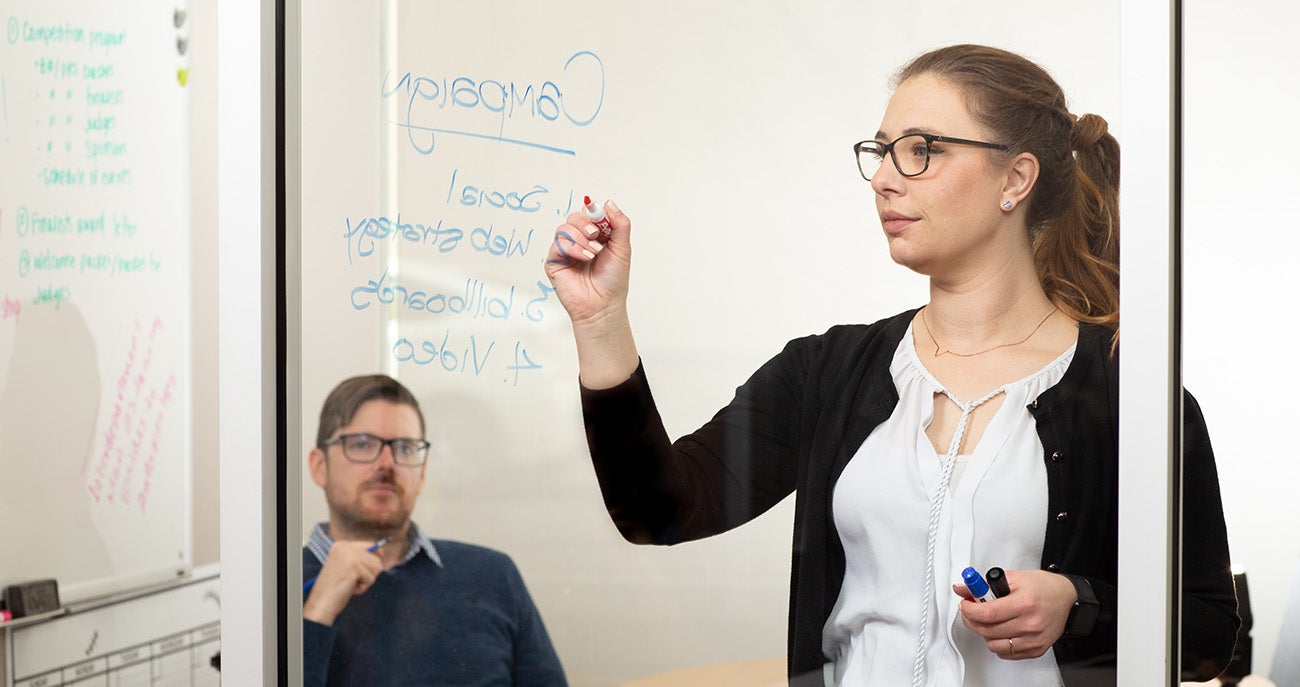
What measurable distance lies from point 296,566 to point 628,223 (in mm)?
557

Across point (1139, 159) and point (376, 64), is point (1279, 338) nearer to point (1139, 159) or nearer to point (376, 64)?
point (1139, 159)

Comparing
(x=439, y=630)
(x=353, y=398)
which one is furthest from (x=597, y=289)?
(x=439, y=630)

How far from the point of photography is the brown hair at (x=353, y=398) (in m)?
1.25

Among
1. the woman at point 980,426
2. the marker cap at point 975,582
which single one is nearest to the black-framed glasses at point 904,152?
the woman at point 980,426

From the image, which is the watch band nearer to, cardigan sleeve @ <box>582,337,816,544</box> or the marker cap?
the marker cap

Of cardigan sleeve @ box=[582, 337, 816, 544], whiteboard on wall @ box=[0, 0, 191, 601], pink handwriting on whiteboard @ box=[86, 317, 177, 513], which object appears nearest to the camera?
cardigan sleeve @ box=[582, 337, 816, 544]

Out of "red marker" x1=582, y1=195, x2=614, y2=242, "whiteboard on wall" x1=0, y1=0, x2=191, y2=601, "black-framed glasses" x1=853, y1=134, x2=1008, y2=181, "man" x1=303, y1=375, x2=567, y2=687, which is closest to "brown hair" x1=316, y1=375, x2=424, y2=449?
"man" x1=303, y1=375, x2=567, y2=687

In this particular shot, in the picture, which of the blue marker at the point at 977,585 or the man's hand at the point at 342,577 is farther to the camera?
the man's hand at the point at 342,577

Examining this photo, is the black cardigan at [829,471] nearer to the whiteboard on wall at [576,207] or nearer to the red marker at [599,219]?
the whiteboard on wall at [576,207]

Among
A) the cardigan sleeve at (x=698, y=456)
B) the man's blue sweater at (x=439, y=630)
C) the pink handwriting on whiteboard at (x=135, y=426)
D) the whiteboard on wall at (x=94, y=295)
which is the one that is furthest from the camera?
the pink handwriting on whiteboard at (x=135, y=426)

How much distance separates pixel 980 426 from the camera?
3.41 ft

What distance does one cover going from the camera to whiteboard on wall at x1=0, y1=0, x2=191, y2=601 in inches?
77.9

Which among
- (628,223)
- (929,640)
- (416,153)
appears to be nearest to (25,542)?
(416,153)

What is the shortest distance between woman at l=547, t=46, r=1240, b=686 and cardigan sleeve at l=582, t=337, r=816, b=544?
2 cm
